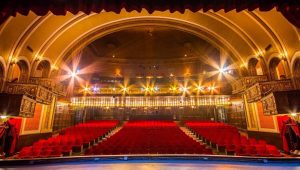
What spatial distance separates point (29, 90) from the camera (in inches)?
330

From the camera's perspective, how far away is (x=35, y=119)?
32.5 feet

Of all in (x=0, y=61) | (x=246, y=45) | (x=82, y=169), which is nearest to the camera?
(x=82, y=169)

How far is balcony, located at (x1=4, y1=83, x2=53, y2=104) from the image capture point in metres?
7.89

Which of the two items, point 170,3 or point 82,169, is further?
point 170,3

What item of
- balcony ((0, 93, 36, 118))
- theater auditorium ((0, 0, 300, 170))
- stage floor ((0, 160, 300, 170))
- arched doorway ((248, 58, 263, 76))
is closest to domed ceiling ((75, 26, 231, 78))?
theater auditorium ((0, 0, 300, 170))

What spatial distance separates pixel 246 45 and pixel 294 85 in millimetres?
3929

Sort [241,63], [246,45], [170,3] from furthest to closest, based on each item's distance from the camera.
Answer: [241,63]
[246,45]
[170,3]

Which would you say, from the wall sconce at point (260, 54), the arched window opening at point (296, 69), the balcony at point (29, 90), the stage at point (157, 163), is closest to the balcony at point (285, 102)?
the arched window opening at point (296, 69)

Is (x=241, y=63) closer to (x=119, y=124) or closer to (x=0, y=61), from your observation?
(x=119, y=124)

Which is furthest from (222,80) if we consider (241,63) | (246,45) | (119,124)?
(119,124)

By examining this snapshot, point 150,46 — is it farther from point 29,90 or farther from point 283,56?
point 29,90

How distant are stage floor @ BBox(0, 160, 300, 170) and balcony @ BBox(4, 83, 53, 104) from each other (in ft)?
19.6

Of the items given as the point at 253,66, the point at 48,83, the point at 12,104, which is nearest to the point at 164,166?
the point at 12,104

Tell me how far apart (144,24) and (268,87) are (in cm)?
884
